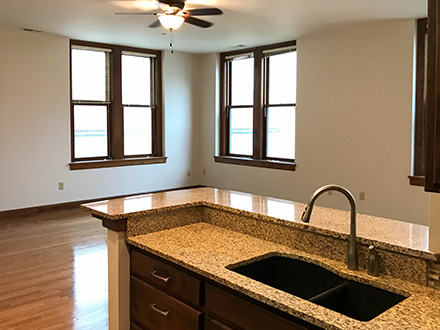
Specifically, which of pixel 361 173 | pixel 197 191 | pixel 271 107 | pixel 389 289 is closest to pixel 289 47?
pixel 271 107

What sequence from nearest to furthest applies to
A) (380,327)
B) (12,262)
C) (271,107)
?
(380,327) → (12,262) → (271,107)

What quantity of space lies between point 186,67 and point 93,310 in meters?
5.76

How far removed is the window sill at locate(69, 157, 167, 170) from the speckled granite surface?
492 cm

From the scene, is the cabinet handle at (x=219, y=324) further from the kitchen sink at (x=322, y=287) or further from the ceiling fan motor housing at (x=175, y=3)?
the ceiling fan motor housing at (x=175, y=3)

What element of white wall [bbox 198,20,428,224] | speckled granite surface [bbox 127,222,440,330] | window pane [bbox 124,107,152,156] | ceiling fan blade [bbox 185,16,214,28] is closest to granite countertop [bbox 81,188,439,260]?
speckled granite surface [bbox 127,222,440,330]

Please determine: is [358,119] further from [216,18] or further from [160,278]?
[160,278]

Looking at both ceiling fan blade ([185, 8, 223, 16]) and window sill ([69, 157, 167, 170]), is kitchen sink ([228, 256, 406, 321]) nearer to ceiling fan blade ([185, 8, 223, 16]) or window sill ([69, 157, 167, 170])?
ceiling fan blade ([185, 8, 223, 16])

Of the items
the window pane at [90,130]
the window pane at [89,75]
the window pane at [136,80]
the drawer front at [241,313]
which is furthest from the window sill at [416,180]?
the window pane at [89,75]

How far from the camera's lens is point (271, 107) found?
7250 millimetres

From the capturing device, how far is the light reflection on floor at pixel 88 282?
3.12 meters

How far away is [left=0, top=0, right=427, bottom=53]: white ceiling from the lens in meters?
4.68

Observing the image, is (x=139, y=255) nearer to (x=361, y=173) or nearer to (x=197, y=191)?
(x=197, y=191)

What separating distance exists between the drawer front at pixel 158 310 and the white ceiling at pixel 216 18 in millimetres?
3444

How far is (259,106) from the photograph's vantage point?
24.2 feet
